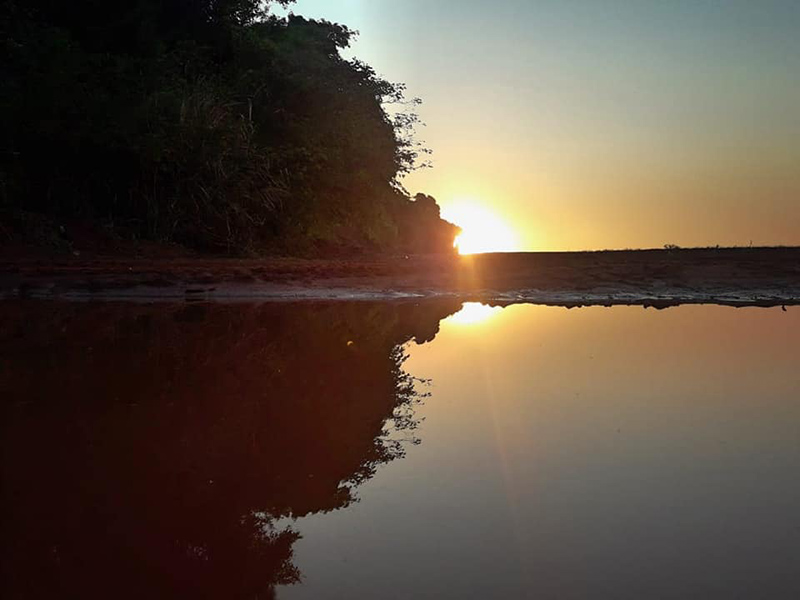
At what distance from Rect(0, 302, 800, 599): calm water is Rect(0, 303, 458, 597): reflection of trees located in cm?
2

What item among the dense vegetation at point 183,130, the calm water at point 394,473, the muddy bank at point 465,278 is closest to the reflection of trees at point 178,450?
the calm water at point 394,473

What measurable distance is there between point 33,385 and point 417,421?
3067mm

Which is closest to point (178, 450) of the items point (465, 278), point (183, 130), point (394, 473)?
point (394, 473)

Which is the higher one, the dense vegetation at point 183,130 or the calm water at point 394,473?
the dense vegetation at point 183,130

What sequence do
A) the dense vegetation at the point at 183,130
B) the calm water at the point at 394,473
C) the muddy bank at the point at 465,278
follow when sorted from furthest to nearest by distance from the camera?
the dense vegetation at the point at 183,130 → the muddy bank at the point at 465,278 → the calm water at the point at 394,473

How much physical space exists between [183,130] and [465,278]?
901 centimetres

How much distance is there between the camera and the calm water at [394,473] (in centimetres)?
249

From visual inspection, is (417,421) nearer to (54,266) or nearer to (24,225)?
(54,266)

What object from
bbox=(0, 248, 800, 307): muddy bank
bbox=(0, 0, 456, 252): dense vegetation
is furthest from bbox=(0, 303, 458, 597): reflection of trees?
bbox=(0, 0, 456, 252): dense vegetation

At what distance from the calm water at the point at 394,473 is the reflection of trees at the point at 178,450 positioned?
2cm

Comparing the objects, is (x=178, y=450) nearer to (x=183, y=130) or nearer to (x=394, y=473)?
(x=394, y=473)

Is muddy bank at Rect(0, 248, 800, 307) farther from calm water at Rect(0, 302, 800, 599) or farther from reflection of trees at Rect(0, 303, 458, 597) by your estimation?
calm water at Rect(0, 302, 800, 599)

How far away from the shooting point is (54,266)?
46.7 ft

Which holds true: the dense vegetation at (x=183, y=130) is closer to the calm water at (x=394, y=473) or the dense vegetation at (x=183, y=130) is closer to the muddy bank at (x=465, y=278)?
the muddy bank at (x=465, y=278)
